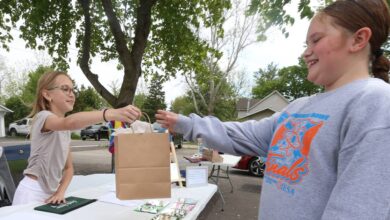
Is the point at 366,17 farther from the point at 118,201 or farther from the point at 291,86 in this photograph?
the point at 291,86

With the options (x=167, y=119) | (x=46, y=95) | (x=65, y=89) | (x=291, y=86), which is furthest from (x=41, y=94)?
(x=291, y=86)

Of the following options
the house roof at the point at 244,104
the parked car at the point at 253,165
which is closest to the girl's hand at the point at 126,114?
the parked car at the point at 253,165

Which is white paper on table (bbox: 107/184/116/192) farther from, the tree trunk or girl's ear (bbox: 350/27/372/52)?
the tree trunk

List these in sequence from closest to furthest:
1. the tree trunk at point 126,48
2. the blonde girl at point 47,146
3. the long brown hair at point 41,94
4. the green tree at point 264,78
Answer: the blonde girl at point 47,146
the long brown hair at point 41,94
the tree trunk at point 126,48
the green tree at point 264,78

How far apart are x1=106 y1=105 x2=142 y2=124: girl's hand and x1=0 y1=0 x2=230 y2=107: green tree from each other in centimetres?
465

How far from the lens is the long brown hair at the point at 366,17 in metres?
0.99

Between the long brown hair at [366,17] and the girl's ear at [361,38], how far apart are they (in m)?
0.02

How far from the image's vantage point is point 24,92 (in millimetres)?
34000

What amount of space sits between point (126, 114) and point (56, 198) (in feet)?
3.68

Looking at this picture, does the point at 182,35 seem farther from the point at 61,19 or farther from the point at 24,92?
the point at 24,92

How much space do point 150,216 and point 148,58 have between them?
788 centimetres

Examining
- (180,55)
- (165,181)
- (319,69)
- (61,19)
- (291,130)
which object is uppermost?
Answer: (61,19)

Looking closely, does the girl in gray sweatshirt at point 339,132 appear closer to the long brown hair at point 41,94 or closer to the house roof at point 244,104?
the long brown hair at point 41,94

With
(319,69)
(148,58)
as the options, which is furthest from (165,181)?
(148,58)
